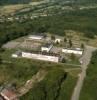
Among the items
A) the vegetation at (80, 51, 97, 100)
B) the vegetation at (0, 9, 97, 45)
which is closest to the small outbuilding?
the vegetation at (0, 9, 97, 45)

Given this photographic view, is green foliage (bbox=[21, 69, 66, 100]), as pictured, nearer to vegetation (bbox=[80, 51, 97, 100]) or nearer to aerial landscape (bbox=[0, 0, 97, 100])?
aerial landscape (bbox=[0, 0, 97, 100])

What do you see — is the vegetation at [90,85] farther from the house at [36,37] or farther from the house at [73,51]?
the house at [36,37]

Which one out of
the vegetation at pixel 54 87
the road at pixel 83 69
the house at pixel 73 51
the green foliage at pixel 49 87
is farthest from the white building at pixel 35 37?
the green foliage at pixel 49 87

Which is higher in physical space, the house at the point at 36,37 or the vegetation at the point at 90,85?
the house at the point at 36,37

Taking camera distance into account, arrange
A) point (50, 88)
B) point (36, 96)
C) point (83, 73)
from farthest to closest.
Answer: point (83, 73), point (50, 88), point (36, 96)

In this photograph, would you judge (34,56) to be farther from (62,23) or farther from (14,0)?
(14,0)

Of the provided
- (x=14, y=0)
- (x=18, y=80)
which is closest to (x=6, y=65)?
(x=18, y=80)

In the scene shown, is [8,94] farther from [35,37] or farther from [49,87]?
[35,37]
